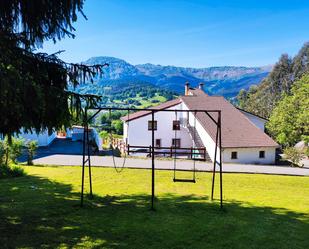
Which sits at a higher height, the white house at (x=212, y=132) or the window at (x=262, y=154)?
the white house at (x=212, y=132)

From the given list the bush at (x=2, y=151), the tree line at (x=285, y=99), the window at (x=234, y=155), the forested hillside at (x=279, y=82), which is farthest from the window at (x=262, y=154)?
the forested hillside at (x=279, y=82)

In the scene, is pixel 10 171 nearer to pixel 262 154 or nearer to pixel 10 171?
pixel 10 171

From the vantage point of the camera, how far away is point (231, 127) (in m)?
29.0

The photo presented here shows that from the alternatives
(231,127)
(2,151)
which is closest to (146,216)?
(2,151)

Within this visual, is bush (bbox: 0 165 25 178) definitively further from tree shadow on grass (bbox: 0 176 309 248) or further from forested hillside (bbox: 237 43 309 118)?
forested hillside (bbox: 237 43 309 118)

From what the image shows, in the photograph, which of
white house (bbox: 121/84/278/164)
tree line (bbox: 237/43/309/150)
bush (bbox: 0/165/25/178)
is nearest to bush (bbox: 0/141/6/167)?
bush (bbox: 0/165/25/178)

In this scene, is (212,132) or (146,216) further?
(212,132)

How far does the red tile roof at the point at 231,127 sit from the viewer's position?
26.9 meters

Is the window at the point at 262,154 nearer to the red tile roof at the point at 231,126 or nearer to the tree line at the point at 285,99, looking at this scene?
the red tile roof at the point at 231,126

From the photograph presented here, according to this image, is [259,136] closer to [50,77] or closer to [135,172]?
[135,172]

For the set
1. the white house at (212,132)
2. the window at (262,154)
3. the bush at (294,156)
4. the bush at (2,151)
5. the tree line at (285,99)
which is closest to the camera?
the bush at (2,151)

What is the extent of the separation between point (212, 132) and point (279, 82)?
5574 cm

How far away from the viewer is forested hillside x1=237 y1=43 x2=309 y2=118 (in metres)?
70.4

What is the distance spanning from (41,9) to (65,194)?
6428 mm
